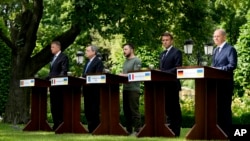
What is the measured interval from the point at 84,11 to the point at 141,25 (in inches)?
89.5

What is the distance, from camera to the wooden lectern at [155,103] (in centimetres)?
920

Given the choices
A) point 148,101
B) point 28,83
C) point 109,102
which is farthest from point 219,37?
point 28,83

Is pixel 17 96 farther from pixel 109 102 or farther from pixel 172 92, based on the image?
pixel 172 92

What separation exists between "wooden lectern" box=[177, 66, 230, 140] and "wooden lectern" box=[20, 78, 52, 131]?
457 cm

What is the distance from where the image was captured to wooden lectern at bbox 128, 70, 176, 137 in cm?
920

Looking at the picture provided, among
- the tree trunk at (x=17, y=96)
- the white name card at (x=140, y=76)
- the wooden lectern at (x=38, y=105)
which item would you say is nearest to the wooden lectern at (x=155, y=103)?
the white name card at (x=140, y=76)

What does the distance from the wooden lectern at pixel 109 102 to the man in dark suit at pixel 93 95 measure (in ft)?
1.75

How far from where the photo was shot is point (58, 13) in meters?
17.9

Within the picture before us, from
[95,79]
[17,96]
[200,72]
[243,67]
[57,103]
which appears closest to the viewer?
[200,72]

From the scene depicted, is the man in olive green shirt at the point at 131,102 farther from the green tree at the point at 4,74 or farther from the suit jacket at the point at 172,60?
the green tree at the point at 4,74

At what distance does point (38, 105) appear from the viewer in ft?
42.2

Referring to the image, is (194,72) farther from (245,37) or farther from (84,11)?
(245,37)

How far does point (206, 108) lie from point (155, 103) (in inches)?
47.4

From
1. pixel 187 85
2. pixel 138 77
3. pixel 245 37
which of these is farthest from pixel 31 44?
pixel 187 85
